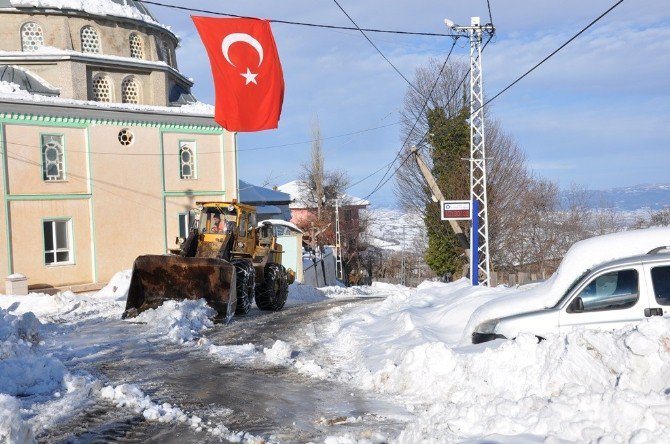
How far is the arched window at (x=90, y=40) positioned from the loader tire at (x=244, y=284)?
1455 cm

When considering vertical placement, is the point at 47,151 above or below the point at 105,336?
above

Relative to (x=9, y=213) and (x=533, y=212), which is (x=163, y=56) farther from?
(x=533, y=212)

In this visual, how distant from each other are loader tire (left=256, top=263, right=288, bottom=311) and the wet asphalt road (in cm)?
515

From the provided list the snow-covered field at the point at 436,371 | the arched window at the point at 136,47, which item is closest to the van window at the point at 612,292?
the snow-covered field at the point at 436,371

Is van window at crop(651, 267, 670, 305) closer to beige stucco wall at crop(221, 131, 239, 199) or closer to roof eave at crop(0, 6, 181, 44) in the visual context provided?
beige stucco wall at crop(221, 131, 239, 199)

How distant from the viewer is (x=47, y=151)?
2409 cm

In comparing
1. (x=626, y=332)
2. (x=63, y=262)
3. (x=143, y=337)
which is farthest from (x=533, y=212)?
(x=626, y=332)

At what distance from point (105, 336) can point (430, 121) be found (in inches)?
1103

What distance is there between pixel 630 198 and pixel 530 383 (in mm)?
49920

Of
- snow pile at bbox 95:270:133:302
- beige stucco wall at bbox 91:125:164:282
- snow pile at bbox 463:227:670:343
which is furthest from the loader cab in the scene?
beige stucco wall at bbox 91:125:164:282

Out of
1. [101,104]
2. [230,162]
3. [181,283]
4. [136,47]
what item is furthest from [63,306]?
[136,47]

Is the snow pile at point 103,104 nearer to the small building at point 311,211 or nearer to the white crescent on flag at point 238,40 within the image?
the white crescent on flag at point 238,40

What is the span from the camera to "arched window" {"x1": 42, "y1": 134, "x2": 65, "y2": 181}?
945 inches

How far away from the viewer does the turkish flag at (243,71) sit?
1052 cm
